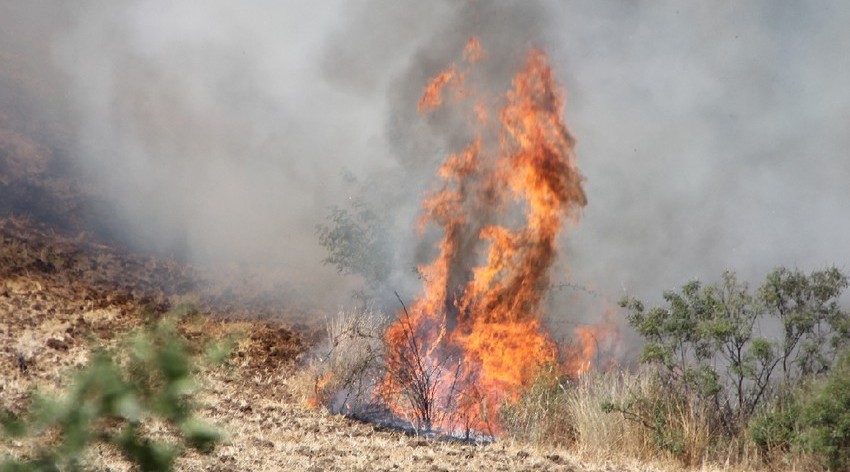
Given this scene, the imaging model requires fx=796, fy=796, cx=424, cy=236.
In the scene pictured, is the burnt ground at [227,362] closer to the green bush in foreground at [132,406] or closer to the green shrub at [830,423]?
the green bush in foreground at [132,406]

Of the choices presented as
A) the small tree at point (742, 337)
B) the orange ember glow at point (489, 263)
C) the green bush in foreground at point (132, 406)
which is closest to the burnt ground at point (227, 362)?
the green bush in foreground at point (132, 406)

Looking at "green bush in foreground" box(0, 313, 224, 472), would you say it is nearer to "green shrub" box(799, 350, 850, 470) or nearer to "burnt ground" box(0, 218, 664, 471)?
"burnt ground" box(0, 218, 664, 471)

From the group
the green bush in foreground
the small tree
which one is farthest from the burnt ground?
the small tree

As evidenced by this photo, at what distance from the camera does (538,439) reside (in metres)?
8.39

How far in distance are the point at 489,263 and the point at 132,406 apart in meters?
10.7

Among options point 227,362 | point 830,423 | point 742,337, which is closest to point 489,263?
point 742,337

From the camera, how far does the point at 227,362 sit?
1.18m

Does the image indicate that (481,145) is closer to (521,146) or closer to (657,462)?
(521,146)

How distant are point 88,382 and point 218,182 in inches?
1071

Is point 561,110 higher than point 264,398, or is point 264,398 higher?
point 561,110

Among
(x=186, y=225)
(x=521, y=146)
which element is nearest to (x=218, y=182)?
(x=186, y=225)

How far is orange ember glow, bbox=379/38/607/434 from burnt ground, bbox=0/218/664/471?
44.5 inches

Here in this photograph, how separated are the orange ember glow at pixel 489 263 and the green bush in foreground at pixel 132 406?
25.8ft

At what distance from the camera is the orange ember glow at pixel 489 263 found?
32.4 feet
